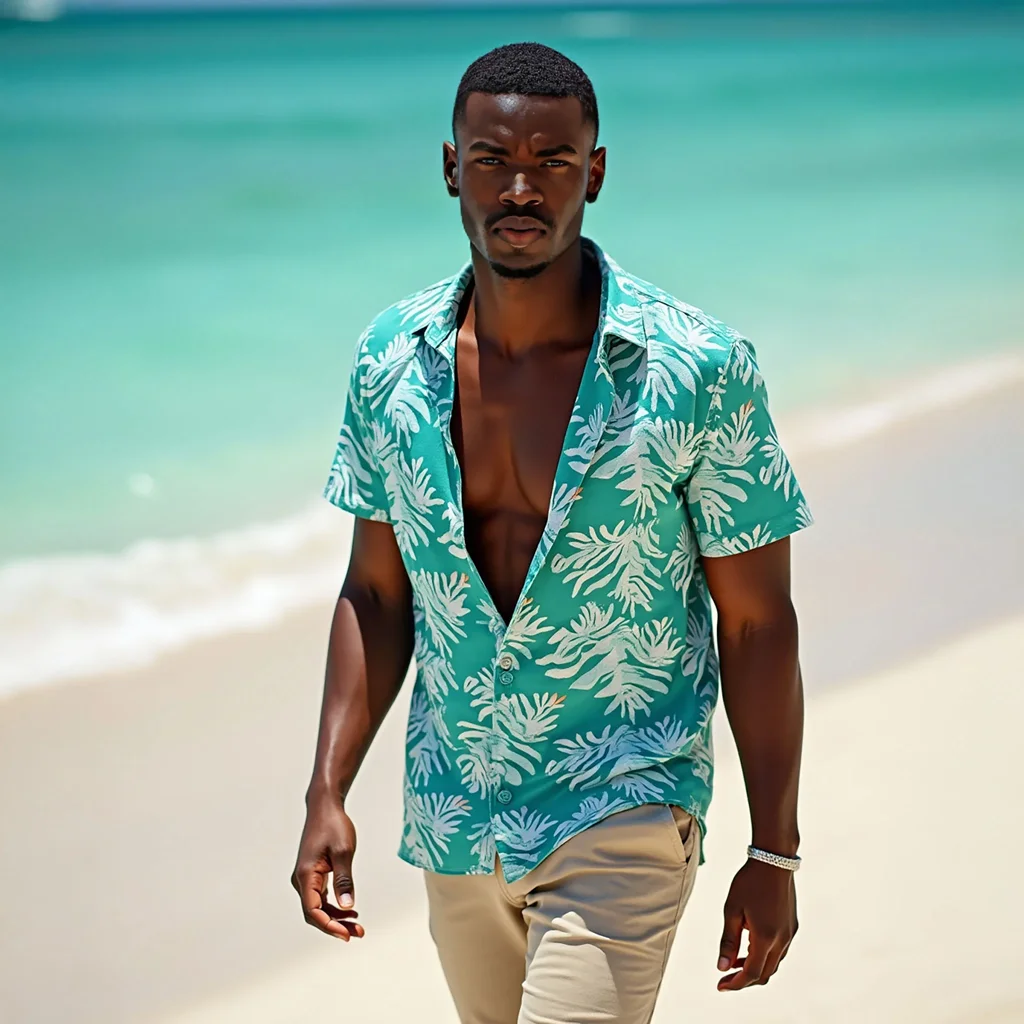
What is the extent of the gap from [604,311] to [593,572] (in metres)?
0.40

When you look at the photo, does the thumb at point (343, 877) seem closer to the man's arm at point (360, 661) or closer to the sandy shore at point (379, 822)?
the man's arm at point (360, 661)

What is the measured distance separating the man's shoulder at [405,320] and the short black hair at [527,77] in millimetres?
302

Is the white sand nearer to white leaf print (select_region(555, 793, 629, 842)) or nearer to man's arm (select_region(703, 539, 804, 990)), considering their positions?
man's arm (select_region(703, 539, 804, 990))

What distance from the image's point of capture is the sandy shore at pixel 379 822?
427 centimetres

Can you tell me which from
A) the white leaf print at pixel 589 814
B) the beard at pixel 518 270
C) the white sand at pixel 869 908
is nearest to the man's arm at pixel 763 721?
the white leaf print at pixel 589 814

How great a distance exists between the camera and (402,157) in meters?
18.0

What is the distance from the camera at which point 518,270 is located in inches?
103

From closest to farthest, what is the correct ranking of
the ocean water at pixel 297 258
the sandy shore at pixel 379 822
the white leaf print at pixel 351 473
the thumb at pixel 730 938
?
the thumb at pixel 730 938
the white leaf print at pixel 351 473
the sandy shore at pixel 379 822
the ocean water at pixel 297 258

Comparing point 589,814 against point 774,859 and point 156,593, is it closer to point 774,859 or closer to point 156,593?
point 774,859

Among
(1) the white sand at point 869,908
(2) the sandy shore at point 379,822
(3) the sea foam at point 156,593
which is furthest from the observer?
(3) the sea foam at point 156,593

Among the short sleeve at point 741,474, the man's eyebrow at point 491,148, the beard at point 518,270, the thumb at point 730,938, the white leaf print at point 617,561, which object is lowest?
the thumb at point 730,938

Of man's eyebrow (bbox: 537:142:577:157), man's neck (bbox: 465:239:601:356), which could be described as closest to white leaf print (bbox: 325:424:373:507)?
man's neck (bbox: 465:239:601:356)

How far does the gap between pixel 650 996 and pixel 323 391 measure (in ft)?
25.4

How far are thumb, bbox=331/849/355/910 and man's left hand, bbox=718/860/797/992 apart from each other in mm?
586
